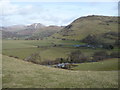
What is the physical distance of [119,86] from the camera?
1995 centimetres

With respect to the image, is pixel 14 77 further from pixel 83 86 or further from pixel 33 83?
pixel 83 86

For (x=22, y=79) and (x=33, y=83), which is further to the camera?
(x=22, y=79)

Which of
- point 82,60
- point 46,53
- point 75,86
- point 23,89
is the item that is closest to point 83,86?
point 75,86

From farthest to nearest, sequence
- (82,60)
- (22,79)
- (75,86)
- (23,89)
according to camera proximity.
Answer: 1. (82,60)
2. (22,79)
3. (75,86)
4. (23,89)

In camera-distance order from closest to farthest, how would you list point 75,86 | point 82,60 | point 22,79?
point 75,86
point 22,79
point 82,60

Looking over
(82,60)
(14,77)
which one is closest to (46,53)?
(82,60)

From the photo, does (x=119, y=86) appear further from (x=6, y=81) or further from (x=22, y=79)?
(x=6, y=81)

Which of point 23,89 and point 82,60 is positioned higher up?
point 23,89

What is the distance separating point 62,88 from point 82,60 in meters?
106

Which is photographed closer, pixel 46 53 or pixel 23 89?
pixel 23 89

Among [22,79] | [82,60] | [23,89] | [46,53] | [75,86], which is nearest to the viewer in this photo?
[23,89]

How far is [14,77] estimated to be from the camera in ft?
71.8

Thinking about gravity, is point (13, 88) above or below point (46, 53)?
above

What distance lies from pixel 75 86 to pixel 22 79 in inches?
249
